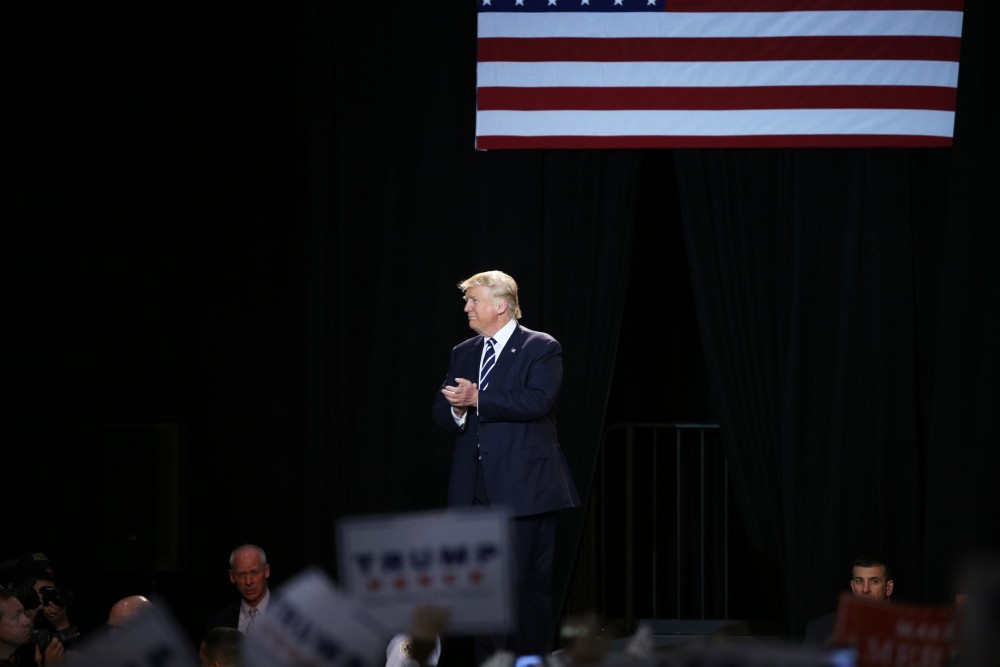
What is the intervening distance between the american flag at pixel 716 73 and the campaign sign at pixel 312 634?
418 cm

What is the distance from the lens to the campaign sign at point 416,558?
2.43 metres

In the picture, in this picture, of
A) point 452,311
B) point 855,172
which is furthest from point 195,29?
point 855,172

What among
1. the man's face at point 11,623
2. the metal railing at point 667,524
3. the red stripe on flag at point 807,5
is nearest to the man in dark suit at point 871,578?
the metal railing at point 667,524

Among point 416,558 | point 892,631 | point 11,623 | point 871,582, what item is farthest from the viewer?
point 871,582

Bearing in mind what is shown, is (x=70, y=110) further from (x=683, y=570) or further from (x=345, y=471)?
(x=683, y=570)

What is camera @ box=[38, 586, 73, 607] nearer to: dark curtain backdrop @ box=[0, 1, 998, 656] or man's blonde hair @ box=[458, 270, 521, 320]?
dark curtain backdrop @ box=[0, 1, 998, 656]

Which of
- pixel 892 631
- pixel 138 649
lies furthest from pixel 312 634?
pixel 892 631

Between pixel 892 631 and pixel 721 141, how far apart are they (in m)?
4.08

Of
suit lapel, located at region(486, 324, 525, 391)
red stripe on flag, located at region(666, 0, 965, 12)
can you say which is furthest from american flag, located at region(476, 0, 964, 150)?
suit lapel, located at region(486, 324, 525, 391)

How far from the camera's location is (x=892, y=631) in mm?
2258

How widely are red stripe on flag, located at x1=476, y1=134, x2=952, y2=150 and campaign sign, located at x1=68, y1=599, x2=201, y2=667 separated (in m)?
4.23

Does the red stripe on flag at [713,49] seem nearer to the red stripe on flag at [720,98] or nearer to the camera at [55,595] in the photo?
the red stripe on flag at [720,98]

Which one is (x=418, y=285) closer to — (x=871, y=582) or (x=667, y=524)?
(x=667, y=524)

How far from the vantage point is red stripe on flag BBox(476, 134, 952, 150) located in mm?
6039
